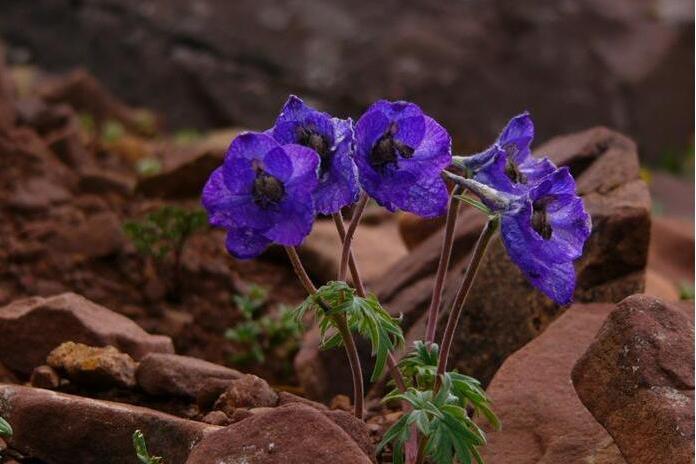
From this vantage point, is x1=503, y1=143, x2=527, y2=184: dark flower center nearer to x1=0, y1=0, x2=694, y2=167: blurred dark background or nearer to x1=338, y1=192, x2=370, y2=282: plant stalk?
x1=338, y1=192, x2=370, y2=282: plant stalk

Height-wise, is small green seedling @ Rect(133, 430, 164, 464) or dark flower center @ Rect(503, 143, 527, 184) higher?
dark flower center @ Rect(503, 143, 527, 184)

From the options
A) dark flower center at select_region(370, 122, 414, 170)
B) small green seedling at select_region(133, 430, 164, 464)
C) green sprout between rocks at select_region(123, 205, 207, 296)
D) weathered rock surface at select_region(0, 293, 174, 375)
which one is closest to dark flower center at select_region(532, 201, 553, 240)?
dark flower center at select_region(370, 122, 414, 170)

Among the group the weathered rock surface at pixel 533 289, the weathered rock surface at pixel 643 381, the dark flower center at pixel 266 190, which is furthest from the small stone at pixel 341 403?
the dark flower center at pixel 266 190

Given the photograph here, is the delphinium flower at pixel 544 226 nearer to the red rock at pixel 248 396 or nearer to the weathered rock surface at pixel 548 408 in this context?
the weathered rock surface at pixel 548 408

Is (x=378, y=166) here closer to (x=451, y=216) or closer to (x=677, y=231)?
(x=451, y=216)

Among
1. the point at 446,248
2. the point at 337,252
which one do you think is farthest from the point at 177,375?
the point at 337,252
